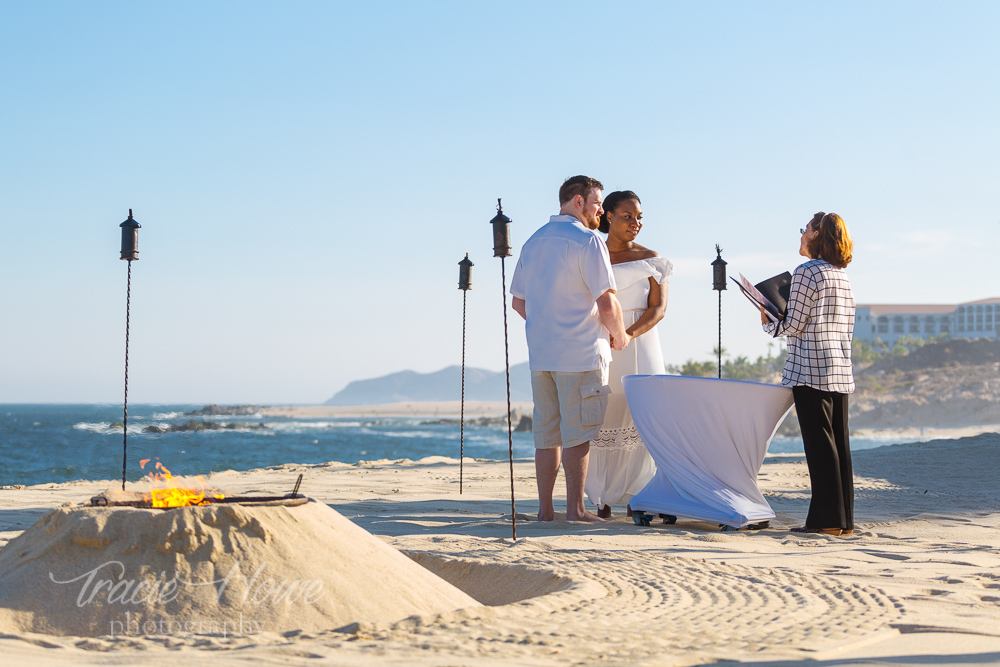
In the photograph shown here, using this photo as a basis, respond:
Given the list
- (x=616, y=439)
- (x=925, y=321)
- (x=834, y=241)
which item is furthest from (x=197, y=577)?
(x=925, y=321)

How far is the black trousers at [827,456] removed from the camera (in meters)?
4.73

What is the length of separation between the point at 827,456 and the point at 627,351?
4.53 feet

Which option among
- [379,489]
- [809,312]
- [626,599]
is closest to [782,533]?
[809,312]

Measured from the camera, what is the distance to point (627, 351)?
17.8 feet

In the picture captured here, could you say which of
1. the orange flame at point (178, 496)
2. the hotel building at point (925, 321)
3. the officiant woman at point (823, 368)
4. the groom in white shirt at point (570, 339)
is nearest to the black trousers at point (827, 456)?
the officiant woman at point (823, 368)

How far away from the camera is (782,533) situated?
15.5 ft

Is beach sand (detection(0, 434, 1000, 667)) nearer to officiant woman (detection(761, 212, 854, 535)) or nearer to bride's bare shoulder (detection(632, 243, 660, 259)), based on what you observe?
officiant woman (detection(761, 212, 854, 535))

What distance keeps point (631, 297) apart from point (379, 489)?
3.31 m

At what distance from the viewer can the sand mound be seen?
8.91 ft

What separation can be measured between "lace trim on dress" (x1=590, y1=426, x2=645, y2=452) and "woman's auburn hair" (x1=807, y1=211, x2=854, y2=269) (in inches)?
64.6

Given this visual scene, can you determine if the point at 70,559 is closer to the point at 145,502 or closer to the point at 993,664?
the point at 145,502

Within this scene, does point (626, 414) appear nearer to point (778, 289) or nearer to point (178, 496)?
point (778, 289)

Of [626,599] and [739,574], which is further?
[739,574]

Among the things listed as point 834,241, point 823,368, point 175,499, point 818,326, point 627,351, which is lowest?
point 175,499
